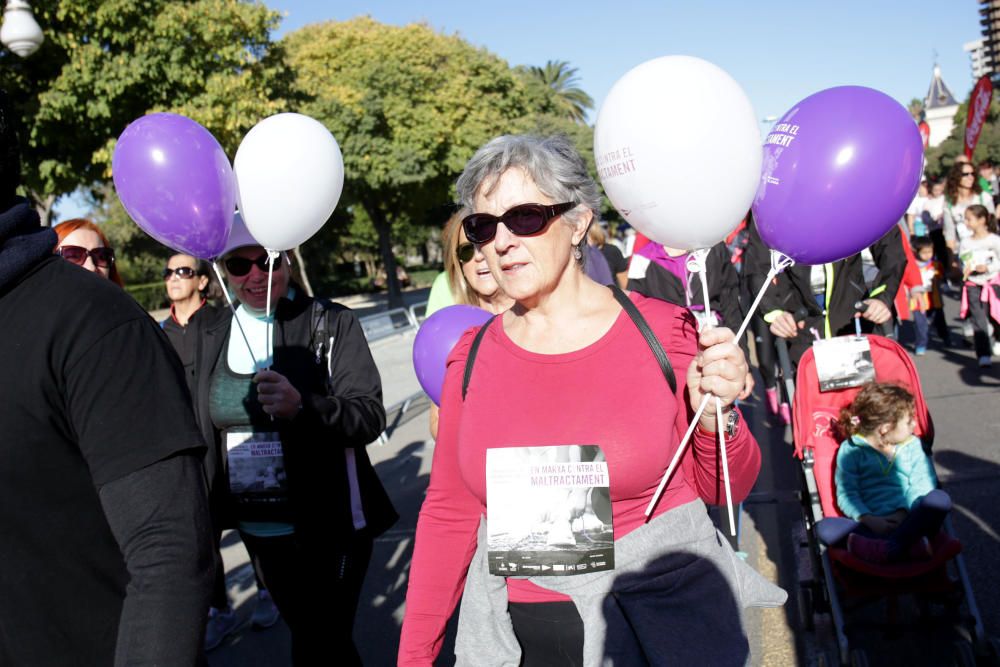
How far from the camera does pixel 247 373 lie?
306 cm

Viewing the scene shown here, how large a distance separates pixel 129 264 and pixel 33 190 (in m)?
27.9

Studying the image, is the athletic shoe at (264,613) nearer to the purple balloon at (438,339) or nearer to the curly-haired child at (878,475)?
the purple balloon at (438,339)

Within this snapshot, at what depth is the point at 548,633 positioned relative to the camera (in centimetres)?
190

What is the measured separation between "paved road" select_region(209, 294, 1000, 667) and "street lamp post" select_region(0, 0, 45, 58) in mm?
5695

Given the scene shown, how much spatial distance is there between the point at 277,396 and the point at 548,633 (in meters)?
1.21

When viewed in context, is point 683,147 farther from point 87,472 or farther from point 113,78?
point 113,78

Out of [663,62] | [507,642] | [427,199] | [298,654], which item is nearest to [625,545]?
[507,642]

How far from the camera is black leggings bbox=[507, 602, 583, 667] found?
1872 millimetres

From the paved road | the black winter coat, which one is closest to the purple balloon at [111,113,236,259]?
the black winter coat

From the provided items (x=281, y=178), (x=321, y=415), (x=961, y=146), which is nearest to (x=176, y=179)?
(x=281, y=178)

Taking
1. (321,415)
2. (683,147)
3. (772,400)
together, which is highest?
(683,147)

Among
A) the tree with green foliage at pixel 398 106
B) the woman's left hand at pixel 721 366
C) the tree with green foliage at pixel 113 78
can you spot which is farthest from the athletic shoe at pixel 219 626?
the tree with green foliage at pixel 398 106

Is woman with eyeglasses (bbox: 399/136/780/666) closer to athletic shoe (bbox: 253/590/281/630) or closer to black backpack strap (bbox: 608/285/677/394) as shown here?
black backpack strap (bbox: 608/285/677/394)

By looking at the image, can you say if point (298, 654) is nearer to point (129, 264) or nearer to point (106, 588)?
point (106, 588)
